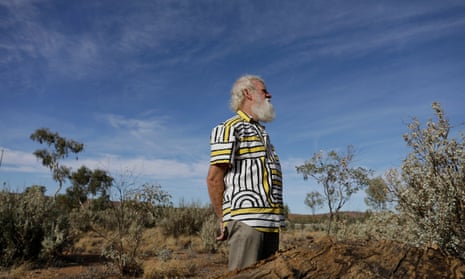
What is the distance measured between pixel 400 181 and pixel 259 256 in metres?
3.59

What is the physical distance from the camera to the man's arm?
283 cm

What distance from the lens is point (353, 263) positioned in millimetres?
2006

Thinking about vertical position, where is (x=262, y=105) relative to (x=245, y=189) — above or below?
above

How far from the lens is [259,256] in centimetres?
261

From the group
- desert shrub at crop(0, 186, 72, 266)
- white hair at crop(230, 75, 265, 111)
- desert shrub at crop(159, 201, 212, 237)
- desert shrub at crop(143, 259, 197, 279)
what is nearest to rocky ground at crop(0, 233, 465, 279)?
white hair at crop(230, 75, 265, 111)

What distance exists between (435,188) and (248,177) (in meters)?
3.13

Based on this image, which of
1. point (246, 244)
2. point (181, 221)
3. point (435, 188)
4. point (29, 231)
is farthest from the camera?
point (181, 221)

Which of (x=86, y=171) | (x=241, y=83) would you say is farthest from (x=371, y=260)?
(x=86, y=171)

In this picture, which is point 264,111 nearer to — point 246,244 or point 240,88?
point 240,88

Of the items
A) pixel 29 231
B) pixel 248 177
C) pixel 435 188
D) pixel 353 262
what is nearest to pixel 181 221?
pixel 29 231

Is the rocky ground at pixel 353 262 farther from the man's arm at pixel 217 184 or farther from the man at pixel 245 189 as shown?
the man's arm at pixel 217 184

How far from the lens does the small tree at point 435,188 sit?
14.1ft

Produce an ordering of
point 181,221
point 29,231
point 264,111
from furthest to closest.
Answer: point 181,221, point 29,231, point 264,111

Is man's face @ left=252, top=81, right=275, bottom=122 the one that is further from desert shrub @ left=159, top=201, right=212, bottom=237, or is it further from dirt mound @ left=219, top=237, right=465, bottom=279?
desert shrub @ left=159, top=201, right=212, bottom=237
